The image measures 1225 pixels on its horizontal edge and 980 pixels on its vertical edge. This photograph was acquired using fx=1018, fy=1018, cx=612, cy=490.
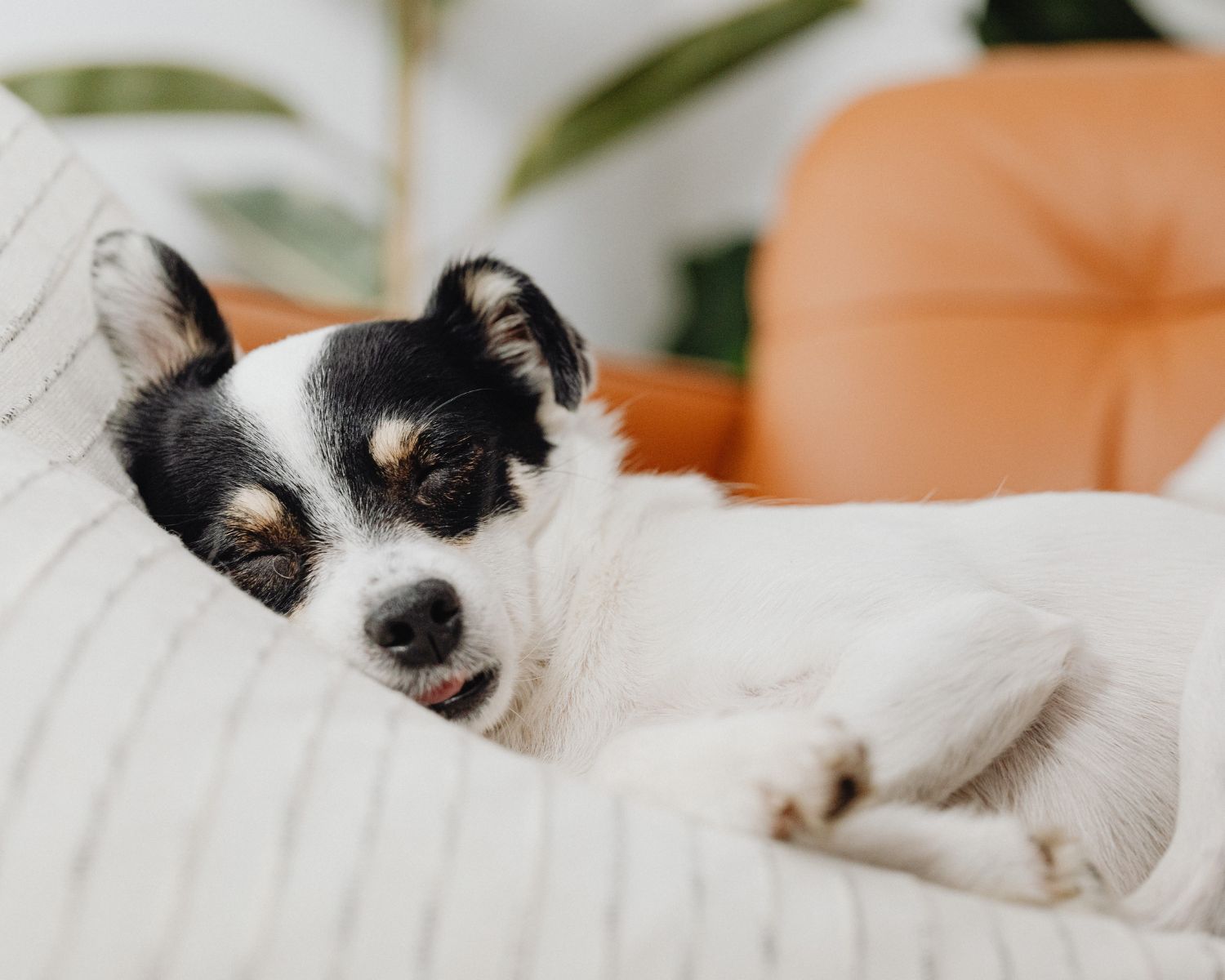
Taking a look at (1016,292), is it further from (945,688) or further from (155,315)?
(155,315)

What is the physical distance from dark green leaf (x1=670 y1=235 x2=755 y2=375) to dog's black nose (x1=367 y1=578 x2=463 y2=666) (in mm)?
2105

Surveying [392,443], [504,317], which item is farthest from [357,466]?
[504,317]

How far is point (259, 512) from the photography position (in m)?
0.95

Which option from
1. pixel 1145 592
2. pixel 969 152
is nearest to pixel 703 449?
pixel 969 152

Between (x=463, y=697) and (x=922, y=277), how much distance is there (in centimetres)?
114

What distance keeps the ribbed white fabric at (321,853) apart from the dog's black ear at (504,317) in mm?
552

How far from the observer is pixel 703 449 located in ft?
6.02

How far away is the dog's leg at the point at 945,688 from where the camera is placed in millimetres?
727

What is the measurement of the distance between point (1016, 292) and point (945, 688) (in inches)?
42.9

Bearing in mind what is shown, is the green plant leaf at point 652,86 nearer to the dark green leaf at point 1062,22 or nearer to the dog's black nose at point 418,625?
the dark green leaf at point 1062,22

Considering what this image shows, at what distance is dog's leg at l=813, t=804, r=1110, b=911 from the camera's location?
2.15ft

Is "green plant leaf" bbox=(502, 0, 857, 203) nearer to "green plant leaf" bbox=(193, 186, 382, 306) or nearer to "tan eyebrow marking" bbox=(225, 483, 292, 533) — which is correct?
"green plant leaf" bbox=(193, 186, 382, 306)

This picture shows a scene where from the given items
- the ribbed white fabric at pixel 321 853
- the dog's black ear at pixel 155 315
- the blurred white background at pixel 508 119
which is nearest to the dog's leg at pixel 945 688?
the ribbed white fabric at pixel 321 853

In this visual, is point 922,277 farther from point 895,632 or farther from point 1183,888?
point 1183,888
